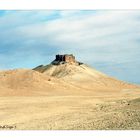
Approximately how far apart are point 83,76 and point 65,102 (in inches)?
1646

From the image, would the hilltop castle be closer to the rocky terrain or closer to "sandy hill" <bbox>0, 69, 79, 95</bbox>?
the rocky terrain

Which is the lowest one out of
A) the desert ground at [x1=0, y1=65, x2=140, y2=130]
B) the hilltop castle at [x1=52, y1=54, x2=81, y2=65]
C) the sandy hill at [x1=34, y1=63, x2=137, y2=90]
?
the desert ground at [x1=0, y1=65, x2=140, y2=130]

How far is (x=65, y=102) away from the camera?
78.7 feet

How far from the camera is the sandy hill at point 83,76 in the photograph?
2330 inches

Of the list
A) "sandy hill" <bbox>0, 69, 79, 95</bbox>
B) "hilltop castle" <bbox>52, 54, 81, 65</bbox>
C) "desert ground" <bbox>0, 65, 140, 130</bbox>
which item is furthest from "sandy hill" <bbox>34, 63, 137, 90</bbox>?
"sandy hill" <bbox>0, 69, 79, 95</bbox>

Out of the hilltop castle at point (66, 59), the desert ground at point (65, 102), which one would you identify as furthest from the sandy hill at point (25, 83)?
the hilltop castle at point (66, 59)

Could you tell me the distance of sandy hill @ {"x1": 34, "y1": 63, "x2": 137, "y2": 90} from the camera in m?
59.2

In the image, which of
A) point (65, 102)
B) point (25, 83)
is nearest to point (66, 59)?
point (25, 83)

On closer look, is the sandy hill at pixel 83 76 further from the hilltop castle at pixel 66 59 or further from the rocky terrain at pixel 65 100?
the hilltop castle at pixel 66 59

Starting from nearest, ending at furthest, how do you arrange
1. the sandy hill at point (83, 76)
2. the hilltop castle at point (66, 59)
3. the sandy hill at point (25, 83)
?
the sandy hill at point (25, 83) → the sandy hill at point (83, 76) → the hilltop castle at point (66, 59)
